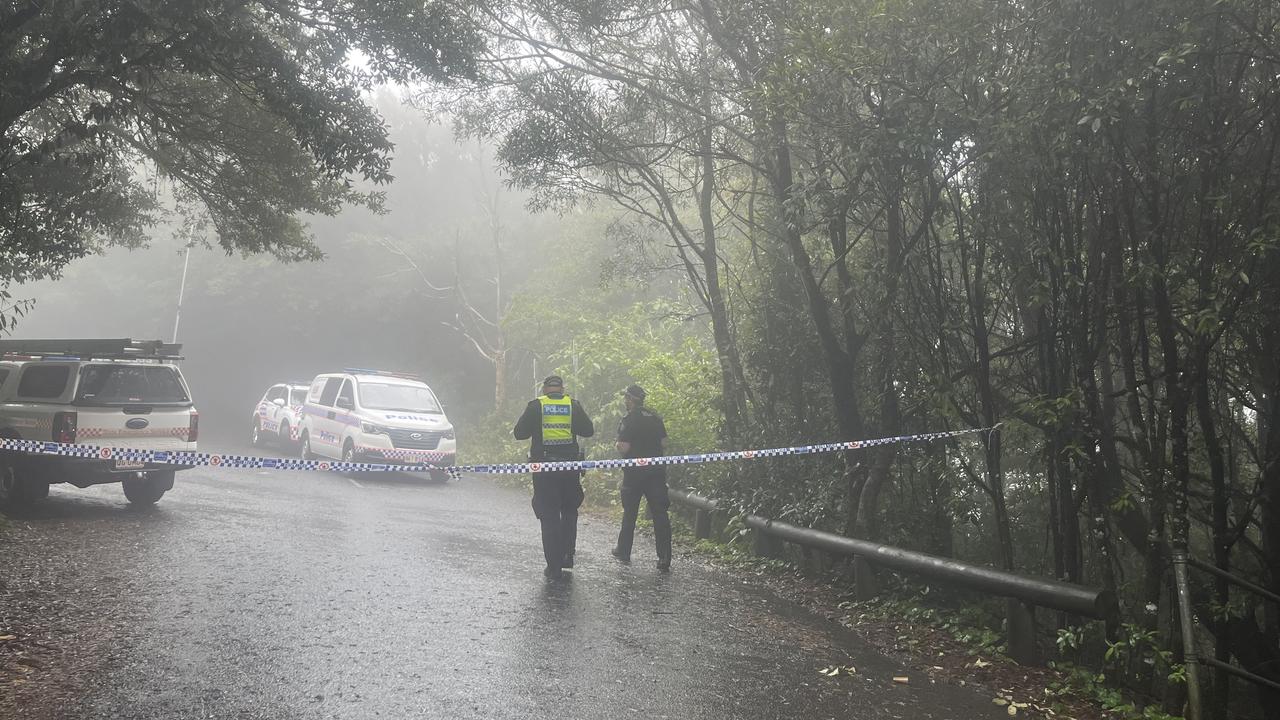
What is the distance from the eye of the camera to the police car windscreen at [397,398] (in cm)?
1948

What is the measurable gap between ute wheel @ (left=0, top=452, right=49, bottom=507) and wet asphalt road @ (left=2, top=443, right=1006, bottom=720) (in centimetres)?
36

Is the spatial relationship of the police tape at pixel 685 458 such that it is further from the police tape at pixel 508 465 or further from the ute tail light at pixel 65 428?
the ute tail light at pixel 65 428

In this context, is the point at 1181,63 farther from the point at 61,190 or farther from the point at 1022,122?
the point at 61,190

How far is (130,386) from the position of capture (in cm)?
1145

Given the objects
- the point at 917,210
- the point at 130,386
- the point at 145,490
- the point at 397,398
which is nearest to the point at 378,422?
the point at 397,398

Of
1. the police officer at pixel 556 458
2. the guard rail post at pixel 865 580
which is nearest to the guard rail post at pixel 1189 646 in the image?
the guard rail post at pixel 865 580

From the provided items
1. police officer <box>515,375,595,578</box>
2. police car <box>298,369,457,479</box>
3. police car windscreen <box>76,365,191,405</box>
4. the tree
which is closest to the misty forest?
the tree

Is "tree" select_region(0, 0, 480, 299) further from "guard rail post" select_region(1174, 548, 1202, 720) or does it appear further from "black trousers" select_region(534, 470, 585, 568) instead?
"guard rail post" select_region(1174, 548, 1202, 720)

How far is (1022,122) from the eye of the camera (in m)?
6.11

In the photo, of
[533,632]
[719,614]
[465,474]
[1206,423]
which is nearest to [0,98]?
[533,632]

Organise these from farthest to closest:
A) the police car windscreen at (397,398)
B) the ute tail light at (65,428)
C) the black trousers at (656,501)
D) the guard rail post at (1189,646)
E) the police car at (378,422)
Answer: the police car windscreen at (397,398), the police car at (378,422), the ute tail light at (65,428), the black trousers at (656,501), the guard rail post at (1189,646)

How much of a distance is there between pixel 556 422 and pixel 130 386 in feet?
18.7

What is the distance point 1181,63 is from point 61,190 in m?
11.0

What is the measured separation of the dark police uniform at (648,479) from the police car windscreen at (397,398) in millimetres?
10392
